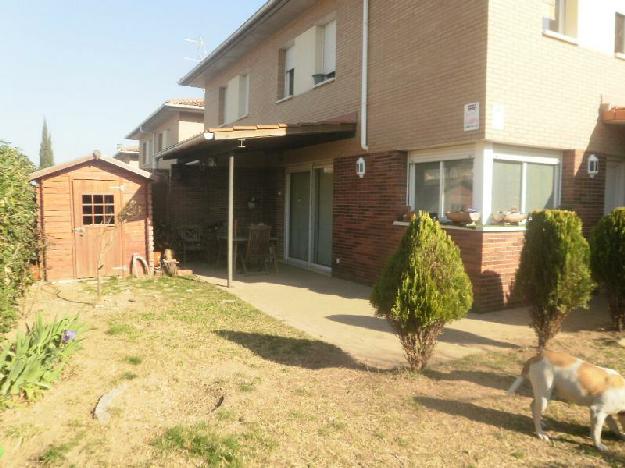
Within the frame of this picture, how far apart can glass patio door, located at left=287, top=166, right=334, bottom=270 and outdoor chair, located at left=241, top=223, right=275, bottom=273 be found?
1.38 meters

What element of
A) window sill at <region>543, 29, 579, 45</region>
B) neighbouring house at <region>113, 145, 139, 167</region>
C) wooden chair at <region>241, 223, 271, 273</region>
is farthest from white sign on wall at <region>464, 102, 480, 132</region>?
neighbouring house at <region>113, 145, 139, 167</region>

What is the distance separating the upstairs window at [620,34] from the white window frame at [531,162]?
9.34ft

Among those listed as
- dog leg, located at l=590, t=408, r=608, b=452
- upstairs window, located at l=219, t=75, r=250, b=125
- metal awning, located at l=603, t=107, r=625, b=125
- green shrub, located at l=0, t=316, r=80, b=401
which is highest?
upstairs window, located at l=219, t=75, r=250, b=125

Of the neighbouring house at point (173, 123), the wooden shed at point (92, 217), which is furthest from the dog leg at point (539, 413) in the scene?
the neighbouring house at point (173, 123)

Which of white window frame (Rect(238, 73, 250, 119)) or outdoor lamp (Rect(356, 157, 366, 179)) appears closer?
outdoor lamp (Rect(356, 157, 366, 179))

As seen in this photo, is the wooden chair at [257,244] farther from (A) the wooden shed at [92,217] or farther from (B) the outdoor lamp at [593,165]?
(B) the outdoor lamp at [593,165]

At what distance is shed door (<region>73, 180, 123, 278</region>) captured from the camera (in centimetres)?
1009

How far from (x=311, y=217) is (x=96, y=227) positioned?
5.04m

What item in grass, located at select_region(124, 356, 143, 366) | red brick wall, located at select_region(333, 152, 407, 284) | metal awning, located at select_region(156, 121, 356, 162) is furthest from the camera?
A: red brick wall, located at select_region(333, 152, 407, 284)

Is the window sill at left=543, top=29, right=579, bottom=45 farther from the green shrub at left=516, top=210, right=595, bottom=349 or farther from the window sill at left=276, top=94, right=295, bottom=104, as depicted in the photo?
the window sill at left=276, top=94, right=295, bottom=104

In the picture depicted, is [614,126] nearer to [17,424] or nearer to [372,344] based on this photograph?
[372,344]

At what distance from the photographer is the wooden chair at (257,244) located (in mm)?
11047

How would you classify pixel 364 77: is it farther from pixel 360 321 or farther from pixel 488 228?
pixel 360 321

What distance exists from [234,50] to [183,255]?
21.9ft
